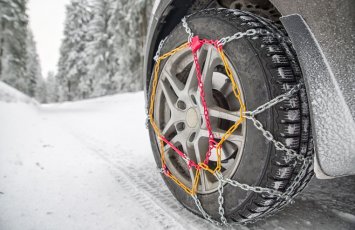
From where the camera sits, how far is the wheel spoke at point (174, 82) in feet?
5.87

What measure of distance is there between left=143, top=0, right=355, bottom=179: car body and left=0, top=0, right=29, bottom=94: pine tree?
2456 centimetres

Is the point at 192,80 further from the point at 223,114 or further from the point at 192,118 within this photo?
the point at 223,114

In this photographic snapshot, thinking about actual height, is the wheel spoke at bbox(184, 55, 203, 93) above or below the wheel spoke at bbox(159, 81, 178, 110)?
above

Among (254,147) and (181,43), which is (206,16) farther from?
(254,147)

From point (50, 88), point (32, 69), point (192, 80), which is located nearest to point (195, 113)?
point (192, 80)

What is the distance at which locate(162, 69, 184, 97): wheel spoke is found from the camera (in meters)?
1.79

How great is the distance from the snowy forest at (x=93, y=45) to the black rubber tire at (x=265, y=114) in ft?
51.2

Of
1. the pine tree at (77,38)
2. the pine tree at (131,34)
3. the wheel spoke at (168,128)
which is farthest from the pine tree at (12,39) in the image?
the wheel spoke at (168,128)

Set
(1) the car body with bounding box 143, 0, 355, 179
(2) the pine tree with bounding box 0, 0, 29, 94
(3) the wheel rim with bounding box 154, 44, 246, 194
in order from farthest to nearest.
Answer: (2) the pine tree with bounding box 0, 0, 29, 94 → (3) the wheel rim with bounding box 154, 44, 246, 194 → (1) the car body with bounding box 143, 0, 355, 179

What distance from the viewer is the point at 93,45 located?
2575cm

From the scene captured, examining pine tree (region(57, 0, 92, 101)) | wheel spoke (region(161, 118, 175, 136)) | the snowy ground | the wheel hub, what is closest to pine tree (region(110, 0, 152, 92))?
pine tree (region(57, 0, 92, 101))

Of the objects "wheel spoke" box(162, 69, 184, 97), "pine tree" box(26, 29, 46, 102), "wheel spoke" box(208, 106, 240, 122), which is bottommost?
"pine tree" box(26, 29, 46, 102)

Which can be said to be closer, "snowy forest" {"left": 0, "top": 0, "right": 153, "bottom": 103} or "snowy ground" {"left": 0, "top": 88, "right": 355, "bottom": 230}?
"snowy ground" {"left": 0, "top": 88, "right": 355, "bottom": 230}

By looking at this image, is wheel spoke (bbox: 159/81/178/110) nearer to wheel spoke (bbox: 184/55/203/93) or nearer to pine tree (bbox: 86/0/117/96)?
wheel spoke (bbox: 184/55/203/93)
